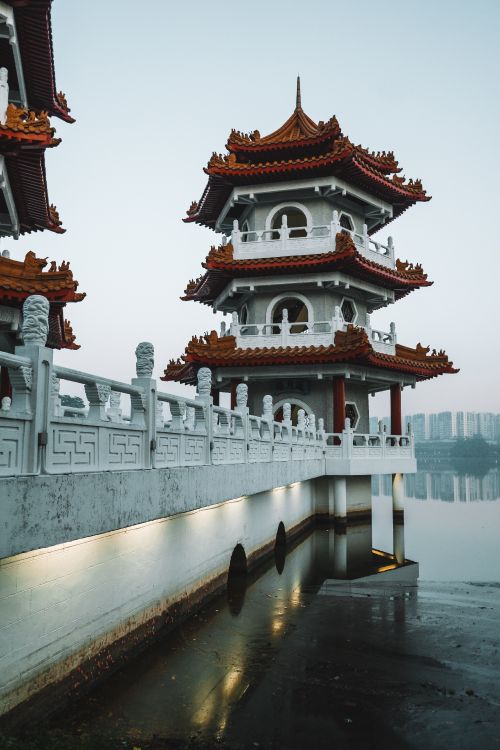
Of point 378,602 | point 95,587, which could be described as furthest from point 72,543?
point 378,602

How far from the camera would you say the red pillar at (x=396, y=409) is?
25.8 m

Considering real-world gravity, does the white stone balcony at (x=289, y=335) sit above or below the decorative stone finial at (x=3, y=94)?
below

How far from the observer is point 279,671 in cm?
899

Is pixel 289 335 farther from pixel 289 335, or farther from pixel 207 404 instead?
pixel 207 404

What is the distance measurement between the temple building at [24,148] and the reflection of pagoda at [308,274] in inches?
386

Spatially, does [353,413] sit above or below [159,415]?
above

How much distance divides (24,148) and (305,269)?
43.9ft

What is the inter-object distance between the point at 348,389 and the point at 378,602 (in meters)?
12.6

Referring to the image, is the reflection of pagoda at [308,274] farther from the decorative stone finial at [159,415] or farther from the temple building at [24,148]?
the decorative stone finial at [159,415]

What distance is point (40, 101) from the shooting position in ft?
49.2

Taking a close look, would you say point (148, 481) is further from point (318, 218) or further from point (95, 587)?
point (318, 218)

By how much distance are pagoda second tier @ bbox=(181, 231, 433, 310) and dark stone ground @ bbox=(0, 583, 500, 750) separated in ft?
43.6

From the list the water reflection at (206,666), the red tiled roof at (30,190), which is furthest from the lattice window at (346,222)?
the water reflection at (206,666)

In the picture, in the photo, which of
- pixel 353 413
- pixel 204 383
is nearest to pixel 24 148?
pixel 204 383
